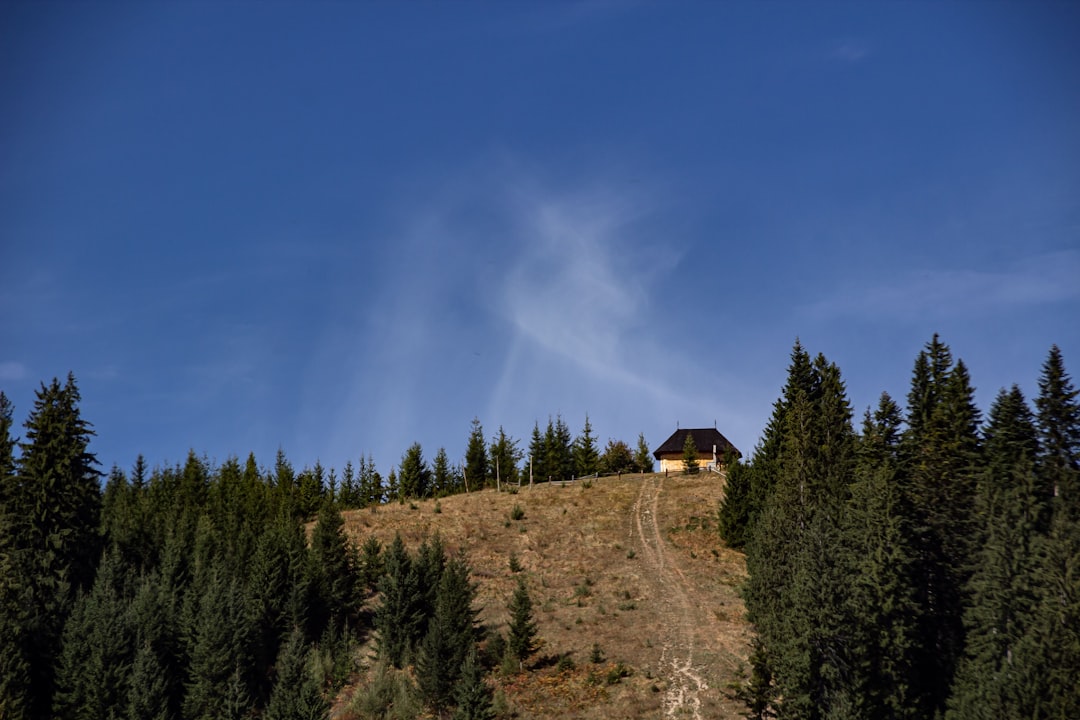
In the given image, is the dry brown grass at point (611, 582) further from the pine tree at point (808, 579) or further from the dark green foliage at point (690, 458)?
the pine tree at point (808, 579)

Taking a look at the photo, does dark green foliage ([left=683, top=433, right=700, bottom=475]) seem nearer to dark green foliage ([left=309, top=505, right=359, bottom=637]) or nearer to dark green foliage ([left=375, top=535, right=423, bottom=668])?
dark green foliage ([left=309, top=505, right=359, bottom=637])

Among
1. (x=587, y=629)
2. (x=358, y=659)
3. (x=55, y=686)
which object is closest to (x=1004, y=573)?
(x=587, y=629)

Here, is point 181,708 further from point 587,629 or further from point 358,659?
point 587,629

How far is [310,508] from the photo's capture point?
324 feet

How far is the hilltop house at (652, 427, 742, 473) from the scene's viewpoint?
108125mm

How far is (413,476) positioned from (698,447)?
38201mm

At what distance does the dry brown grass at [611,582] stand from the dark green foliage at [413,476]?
17672 millimetres

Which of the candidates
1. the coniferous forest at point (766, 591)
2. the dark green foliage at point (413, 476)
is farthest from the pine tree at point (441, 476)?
the coniferous forest at point (766, 591)

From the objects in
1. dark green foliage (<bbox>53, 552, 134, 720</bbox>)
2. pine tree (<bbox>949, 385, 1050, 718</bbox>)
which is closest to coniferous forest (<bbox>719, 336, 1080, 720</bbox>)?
pine tree (<bbox>949, 385, 1050, 718</bbox>)

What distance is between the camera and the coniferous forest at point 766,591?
3653cm

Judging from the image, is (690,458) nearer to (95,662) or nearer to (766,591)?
(766,591)

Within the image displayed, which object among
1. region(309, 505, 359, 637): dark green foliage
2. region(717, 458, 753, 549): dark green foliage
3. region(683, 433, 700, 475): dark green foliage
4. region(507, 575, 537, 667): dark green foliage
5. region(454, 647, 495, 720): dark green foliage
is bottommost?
region(454, 647, 495, 720): dark green foliage

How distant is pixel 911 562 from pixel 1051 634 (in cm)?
704

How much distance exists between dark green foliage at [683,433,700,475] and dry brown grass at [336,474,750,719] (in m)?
2.91
